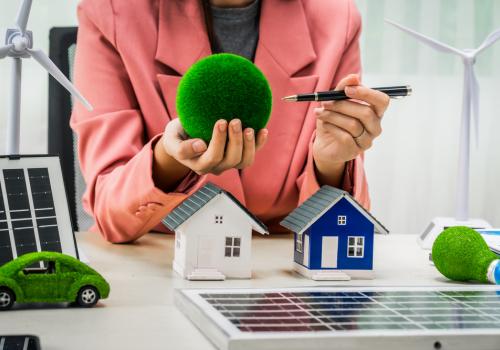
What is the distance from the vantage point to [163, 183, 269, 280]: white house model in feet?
3.00

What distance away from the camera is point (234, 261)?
3.04 feet

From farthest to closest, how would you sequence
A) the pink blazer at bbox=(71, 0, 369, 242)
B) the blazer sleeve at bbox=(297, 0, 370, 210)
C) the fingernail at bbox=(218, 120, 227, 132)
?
the pink blazer at bbox=(71, 0, 369, 242) < the blazer sleeve at bbox=(297, 0, 370, 210) < the fingernail at bbox=(218, 120, 227, 132)

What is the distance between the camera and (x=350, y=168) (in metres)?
1.14

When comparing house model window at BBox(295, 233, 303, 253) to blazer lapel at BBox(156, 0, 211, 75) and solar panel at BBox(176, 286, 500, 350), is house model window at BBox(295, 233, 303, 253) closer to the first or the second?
solar panel at BBox(176, 286, 500, 350)

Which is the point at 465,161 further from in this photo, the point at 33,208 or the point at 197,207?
the point at 33,208

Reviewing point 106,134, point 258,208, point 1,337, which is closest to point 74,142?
point 106,134

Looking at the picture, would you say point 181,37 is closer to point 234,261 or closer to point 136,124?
point 136,124

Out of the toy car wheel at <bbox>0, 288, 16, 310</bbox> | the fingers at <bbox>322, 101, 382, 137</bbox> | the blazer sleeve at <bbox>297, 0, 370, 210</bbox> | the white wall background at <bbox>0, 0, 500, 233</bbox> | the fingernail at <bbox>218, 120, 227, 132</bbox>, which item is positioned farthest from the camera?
the white wall background at <bbox>0, 0, 500, 233</bbox>

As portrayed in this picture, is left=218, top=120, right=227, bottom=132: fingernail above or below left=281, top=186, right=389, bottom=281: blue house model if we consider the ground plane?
above

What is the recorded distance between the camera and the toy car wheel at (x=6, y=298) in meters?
0.74

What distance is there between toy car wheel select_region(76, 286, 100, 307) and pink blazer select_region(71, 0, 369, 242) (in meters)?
0.43

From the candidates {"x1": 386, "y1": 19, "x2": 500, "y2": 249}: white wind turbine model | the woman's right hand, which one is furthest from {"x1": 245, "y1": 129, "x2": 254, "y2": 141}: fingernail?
{"x1": 386, "y1": 19, "x2": 500, "y2": 249}: white wind turbine model

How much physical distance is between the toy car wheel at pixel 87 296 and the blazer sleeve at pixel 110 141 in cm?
31

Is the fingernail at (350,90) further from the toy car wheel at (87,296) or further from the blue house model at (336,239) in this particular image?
the toy car wheel at (87,296)
